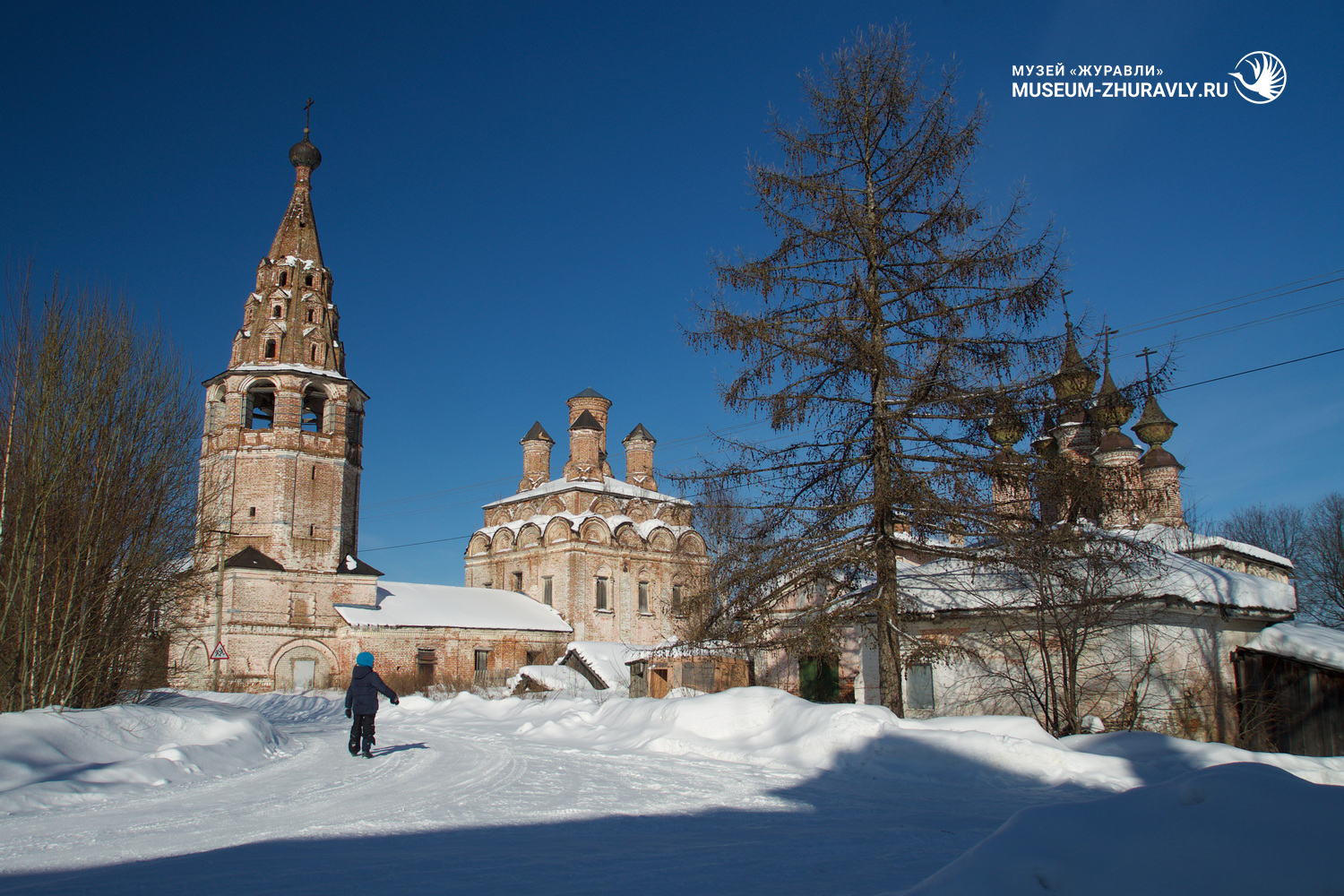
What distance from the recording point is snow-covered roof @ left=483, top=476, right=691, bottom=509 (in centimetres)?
4262

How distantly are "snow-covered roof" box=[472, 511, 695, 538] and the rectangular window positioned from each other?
1058 inches

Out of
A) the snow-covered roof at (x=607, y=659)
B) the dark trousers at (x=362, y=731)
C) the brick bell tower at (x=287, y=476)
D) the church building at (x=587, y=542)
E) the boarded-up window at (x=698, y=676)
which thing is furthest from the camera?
the church building at (x=587, y=542)

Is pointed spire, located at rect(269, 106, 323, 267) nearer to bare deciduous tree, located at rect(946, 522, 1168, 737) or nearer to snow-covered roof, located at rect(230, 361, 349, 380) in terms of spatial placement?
snow-covered roof, located at rect(230, 361, 349, 380)

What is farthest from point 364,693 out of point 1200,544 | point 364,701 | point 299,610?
point 299,610

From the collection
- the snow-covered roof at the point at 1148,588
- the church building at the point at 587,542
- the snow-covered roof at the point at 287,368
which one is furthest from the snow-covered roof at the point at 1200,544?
the snow-covered roof at the point at 287,368

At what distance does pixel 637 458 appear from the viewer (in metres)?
46.9

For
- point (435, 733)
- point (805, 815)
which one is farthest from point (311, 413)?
point (805, 815)

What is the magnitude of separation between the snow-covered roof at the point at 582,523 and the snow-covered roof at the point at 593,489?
102 cm

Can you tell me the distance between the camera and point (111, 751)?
9.22 metres

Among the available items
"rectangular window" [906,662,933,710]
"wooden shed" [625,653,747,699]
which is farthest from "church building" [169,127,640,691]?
"rectangular window" [906,662,933,710]

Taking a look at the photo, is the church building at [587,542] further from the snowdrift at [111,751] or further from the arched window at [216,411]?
the snowdrift at [111,751]

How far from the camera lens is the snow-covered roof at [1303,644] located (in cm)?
1452

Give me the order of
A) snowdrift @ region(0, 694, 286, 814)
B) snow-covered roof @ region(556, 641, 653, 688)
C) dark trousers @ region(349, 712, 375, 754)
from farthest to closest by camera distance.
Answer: snow-covered roof @ region(556, 641, 653, 688)
dark trousers @ region(349, 712, 375, 754)
snowdrift @ region(0, 694, 286, 814)

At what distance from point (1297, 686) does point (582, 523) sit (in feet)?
99.1
